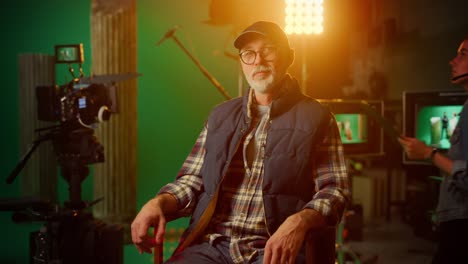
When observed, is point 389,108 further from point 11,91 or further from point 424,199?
point 11,91

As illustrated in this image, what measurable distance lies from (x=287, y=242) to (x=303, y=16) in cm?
235

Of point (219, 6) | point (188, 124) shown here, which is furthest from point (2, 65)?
point (219, 6)

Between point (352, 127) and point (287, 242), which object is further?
point (352, 127)

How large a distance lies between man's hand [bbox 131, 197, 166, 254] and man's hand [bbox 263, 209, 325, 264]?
1.49ft

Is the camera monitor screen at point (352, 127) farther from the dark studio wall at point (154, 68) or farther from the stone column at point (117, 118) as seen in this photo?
the stone column at point (117, 118)

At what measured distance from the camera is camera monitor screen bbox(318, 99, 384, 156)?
3.57 metres

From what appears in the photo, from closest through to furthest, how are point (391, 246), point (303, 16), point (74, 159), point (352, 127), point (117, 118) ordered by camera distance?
point (74, 159)
point (303, 16)
point (352, 127)
point (117, 118)
point (391, 246)

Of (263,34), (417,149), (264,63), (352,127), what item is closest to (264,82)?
(264,63)

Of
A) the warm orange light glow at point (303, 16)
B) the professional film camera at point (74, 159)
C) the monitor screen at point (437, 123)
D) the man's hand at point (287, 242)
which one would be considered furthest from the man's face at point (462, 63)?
the professional film camera at point (74, 159)

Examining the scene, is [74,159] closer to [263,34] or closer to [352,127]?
[263,34]

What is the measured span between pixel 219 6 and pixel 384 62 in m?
2.64

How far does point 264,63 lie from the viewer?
2.16 meters

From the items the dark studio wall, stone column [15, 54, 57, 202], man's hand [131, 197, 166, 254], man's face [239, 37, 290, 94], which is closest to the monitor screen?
the dark studio wall

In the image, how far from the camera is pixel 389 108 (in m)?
5.58
